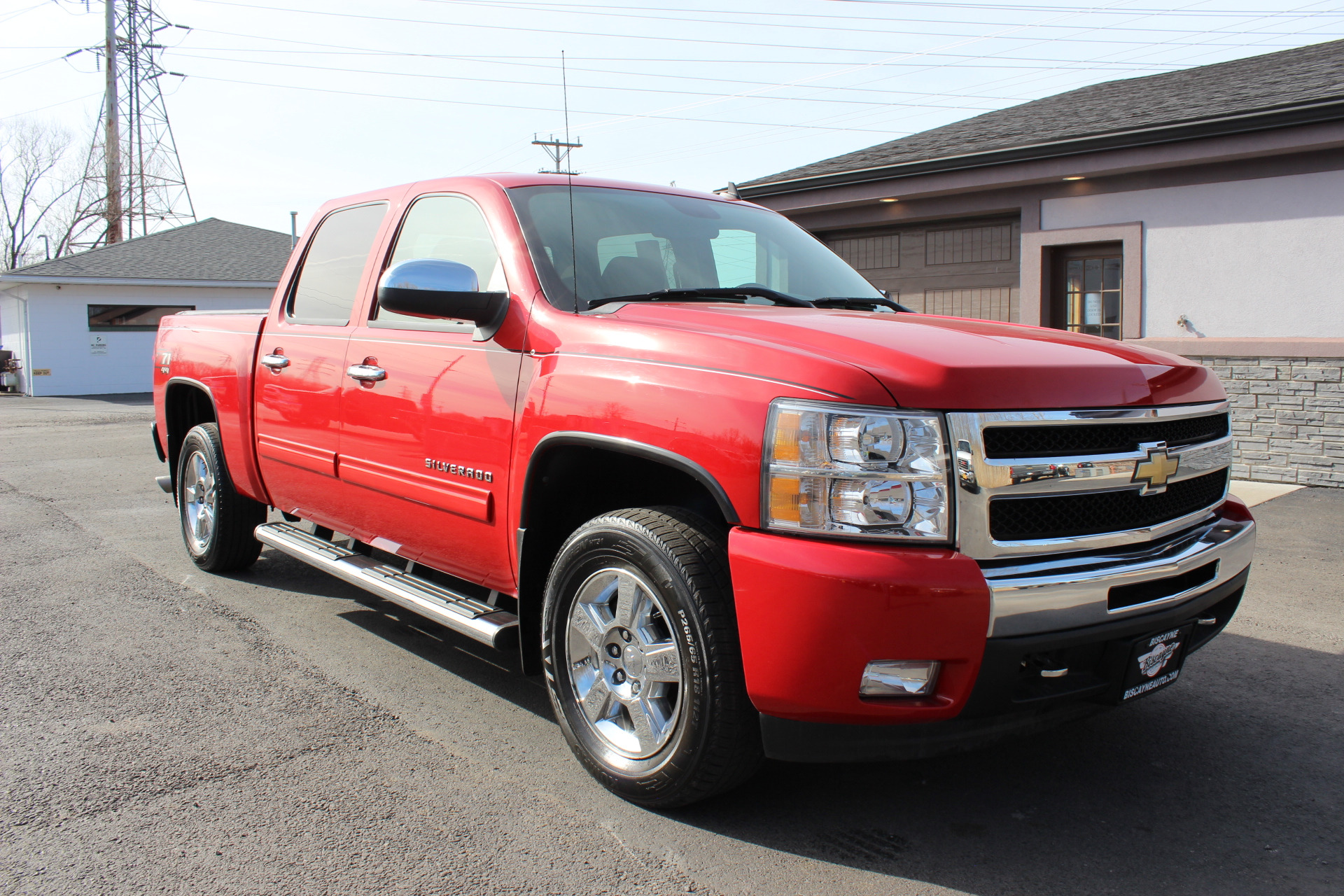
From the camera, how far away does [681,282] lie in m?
3.76

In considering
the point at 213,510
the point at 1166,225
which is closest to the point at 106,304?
the point at 213,510

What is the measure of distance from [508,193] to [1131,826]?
295cm

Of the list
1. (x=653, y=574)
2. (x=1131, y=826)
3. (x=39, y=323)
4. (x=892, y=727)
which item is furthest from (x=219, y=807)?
(x=39, y=323)

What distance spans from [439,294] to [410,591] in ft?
3.94

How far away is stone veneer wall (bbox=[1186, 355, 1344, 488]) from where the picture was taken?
8797 millimetres

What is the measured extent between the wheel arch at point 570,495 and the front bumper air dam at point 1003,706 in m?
0.70

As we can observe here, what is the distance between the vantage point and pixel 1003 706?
251cm

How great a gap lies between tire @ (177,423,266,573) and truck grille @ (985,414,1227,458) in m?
4.37

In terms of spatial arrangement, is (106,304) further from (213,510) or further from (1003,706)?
(1003,706)

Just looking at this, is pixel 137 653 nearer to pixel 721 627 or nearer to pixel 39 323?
pixel 721 627

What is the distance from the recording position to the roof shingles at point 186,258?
2820 cm

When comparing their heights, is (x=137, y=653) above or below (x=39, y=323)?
below

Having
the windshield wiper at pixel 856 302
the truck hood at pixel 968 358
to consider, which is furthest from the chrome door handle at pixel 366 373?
the windshield wiper at pixel 856 302

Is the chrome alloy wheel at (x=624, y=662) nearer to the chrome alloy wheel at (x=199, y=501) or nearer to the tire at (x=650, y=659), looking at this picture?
the tire at (x=650, y=659)
